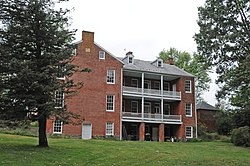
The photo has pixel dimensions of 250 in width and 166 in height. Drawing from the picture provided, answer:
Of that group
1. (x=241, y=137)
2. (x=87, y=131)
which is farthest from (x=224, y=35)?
(x=87, y=131)

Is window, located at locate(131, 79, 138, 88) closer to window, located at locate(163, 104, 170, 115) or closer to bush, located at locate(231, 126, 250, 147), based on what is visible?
window, located at locate(163, 104, 170, 115)

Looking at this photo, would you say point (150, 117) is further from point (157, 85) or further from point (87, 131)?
point (87, 131)

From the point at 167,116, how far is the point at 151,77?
5305 mm

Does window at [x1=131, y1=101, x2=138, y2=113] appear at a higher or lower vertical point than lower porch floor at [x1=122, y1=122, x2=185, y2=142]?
higher

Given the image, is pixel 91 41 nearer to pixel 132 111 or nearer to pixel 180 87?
pixel 132 111

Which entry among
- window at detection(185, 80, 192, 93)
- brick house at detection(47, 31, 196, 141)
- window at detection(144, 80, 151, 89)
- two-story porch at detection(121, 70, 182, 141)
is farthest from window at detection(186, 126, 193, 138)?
window at detection(144, 80, 151, 89)

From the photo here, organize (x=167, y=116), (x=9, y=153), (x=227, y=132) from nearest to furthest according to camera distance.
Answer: (x=9, y=153)
(x=167, y=116)
(x=227, y=132)

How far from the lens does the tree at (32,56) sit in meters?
18.8

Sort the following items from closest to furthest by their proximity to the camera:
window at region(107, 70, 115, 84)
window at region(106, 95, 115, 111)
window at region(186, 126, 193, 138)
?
window at region(106, 95, 115, 111) < window at region(107, 70, 115, 84) < window at region(186, 126, 193, 138)

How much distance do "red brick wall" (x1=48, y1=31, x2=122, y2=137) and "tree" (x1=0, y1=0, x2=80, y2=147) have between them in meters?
16.1

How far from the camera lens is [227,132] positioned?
147 ft

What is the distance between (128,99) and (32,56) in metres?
22.5

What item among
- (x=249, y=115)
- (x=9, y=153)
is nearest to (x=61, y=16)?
(x=9, y=153)

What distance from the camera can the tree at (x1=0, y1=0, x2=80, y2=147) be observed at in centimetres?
1883
